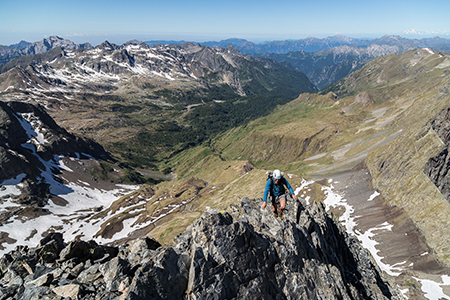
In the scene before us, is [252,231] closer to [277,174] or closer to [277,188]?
[277,188]

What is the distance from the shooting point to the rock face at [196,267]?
20281mm

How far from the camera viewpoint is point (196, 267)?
70.0ft

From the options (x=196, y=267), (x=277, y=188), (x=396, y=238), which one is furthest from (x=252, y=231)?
(x=396, y=238)

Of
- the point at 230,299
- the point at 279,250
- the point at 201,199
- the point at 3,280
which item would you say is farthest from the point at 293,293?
the point at 201,199

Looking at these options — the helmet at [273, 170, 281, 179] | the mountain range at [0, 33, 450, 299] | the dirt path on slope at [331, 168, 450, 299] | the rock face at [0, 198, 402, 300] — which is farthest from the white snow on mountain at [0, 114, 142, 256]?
the helmet at [273, 170, 281, 179]

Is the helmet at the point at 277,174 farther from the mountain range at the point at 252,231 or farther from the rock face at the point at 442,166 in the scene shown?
the rock face at the point at 442,166

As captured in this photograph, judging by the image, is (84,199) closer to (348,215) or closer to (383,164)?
(348,215)

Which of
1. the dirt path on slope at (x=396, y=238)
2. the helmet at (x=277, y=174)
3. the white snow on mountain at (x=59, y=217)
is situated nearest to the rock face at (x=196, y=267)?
the helmet at (x=277, y=174)

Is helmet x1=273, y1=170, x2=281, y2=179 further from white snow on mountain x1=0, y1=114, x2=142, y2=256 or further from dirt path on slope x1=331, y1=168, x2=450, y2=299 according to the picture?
white snow on mountain x1=0, y1=114, x2=142, y2=256

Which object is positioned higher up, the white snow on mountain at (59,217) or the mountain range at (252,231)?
the mountain range at (252,231)

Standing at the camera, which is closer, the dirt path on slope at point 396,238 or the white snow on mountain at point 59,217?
the dirt path on slope at point 396,238

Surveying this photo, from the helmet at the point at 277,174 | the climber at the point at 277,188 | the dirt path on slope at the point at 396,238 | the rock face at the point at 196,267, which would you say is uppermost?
the helmet at the point at 277,174

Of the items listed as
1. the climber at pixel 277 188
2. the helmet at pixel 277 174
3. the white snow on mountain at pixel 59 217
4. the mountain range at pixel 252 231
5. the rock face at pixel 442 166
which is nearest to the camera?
the mountain range at pixel 252 231

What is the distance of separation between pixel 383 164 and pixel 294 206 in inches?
5279
